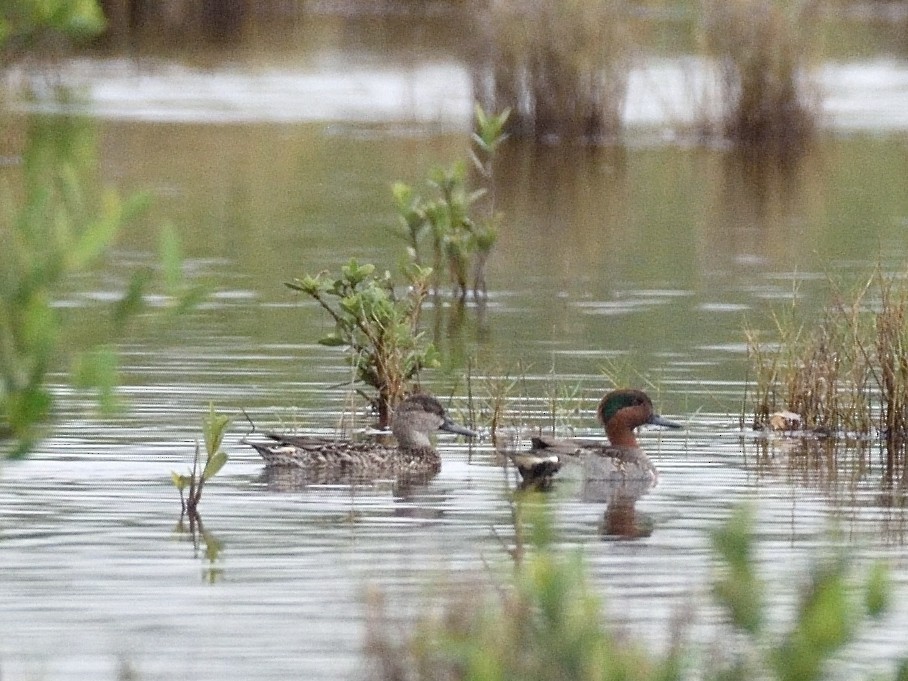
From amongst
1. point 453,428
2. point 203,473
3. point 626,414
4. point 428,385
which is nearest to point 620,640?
point 203,473

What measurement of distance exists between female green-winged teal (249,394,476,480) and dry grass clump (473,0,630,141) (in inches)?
683

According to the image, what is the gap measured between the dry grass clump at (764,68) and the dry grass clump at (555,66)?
1087 mm

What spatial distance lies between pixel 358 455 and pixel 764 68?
18.2 metres

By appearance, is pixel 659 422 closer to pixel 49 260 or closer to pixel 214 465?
pixel 214 465

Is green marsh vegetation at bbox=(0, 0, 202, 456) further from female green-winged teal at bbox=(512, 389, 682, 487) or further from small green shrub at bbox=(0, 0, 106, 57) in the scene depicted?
female green-winged teal at bbox=(512, 389, 682, 487)

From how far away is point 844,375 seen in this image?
1251 cm

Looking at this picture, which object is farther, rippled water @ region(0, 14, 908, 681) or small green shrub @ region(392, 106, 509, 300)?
small green shrub @ region(392, 106, 509, 300)

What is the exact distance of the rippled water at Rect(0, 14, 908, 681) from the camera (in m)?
8.09

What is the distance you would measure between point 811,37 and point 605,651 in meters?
24.4

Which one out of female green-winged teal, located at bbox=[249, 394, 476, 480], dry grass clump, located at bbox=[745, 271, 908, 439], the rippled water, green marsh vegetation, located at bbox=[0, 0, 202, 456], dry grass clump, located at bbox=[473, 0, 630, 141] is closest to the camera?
green marsh vegetation, located at bbox=[0, 0, 202, 456]

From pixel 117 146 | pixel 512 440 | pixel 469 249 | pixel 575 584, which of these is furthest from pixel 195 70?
pixel 575 584

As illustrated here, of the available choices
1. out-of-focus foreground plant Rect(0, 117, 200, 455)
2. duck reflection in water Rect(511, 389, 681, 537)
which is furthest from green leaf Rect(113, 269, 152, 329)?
duck reflection in water Rect(511, 389, 681, 537)

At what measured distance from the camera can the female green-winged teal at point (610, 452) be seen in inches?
428

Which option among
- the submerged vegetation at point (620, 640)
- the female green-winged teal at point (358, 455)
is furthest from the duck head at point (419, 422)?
the submerged vegetation at point (620, 640)
